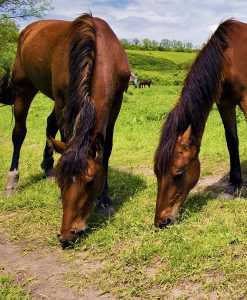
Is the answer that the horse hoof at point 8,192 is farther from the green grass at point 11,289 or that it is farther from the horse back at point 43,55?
the green grass at point 11,289

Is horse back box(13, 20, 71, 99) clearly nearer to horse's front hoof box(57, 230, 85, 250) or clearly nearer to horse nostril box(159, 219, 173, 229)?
horse's front hoof box(57, 230, 85, 250)

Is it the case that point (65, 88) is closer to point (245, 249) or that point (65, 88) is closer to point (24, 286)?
point (24, 286)

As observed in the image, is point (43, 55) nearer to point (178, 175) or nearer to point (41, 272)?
point (178, 175)

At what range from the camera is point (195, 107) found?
14.9ft

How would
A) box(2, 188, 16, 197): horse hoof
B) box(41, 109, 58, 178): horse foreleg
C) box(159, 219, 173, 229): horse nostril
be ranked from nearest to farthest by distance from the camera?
box(159, 219, 173, 229): horse nostril, box(2, 188, 16, 197): horse hoof, box(41, 109, 58, 178): horse foreleg

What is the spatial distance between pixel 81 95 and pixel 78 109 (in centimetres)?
15

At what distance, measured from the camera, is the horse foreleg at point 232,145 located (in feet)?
17.4

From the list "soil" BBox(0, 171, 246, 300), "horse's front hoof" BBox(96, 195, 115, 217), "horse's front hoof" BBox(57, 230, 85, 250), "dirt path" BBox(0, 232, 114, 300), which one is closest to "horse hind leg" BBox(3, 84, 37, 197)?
"horse's front hoof" BBox(96, 195, 115, 217)

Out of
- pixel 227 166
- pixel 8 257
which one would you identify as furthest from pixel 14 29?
pixel 8 257

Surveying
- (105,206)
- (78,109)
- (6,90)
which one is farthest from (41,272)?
(6,90)

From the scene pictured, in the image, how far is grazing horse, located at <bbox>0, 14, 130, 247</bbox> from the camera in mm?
3957

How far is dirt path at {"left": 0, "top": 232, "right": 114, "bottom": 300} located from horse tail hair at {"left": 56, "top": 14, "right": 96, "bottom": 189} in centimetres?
76

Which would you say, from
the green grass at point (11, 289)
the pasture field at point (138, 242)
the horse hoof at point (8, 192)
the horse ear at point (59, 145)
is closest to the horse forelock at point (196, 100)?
the pasture field at point (138, 242)

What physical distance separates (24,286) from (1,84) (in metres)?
4.51
